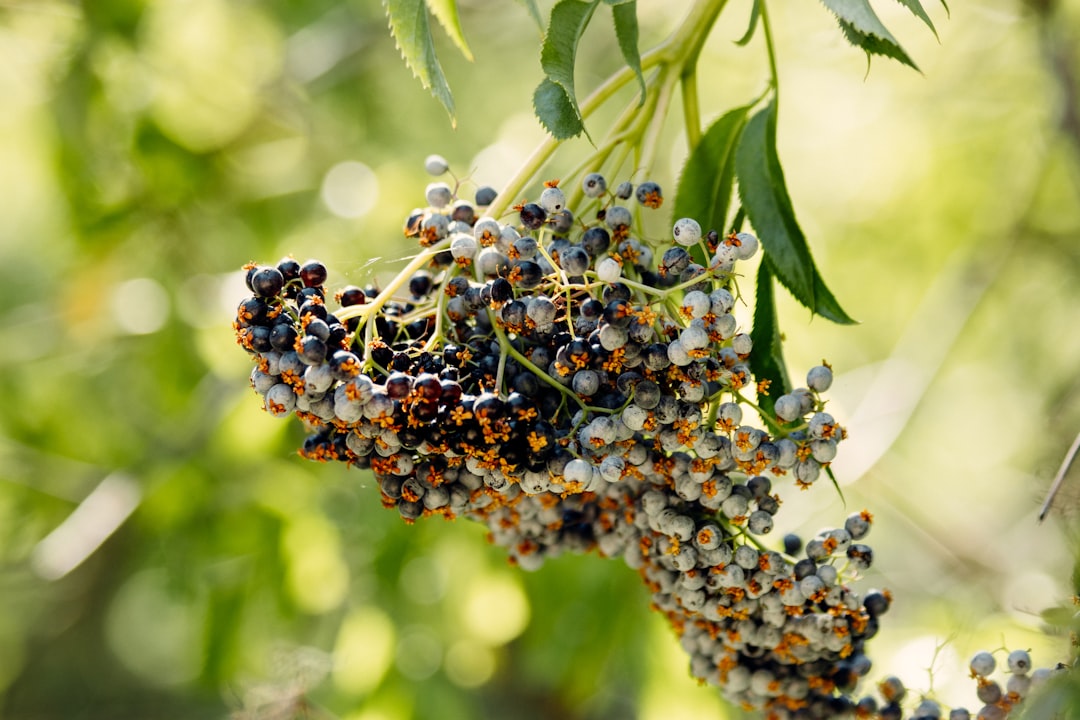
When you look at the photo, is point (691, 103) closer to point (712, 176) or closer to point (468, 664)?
point (712, 176)

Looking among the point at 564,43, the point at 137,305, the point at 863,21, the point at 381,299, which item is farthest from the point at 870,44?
the point at 137,305

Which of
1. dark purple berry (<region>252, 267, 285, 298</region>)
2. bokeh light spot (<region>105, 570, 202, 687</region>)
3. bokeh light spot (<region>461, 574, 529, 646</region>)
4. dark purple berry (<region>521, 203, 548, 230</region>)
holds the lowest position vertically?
bokeh light spot (<region>105, 570, 202, 687</region>)

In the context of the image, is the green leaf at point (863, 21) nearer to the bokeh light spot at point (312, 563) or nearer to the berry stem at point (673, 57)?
the berry stem at point (673, 57)

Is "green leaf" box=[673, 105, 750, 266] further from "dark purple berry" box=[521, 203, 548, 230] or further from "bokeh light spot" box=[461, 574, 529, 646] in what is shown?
"bokeh light spot" box=[461, 574, 529, 646]

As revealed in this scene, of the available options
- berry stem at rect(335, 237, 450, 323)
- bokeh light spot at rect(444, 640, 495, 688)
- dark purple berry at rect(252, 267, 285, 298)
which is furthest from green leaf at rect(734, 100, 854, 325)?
bokeh light spot at rect(444, 640, 495, 688)

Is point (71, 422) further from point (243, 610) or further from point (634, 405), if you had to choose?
point (634, 405)

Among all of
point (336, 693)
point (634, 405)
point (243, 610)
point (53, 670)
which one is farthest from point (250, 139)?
point (53, 670)
